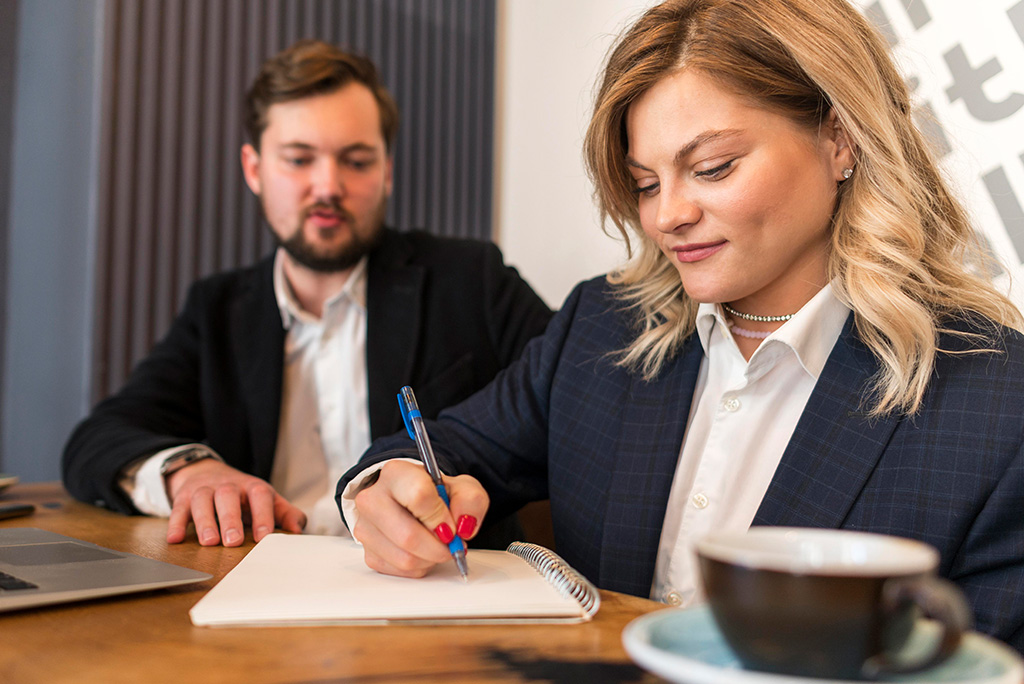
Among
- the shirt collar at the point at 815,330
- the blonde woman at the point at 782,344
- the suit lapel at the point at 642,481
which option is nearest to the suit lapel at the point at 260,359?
the blonde woman at the point at 782,344

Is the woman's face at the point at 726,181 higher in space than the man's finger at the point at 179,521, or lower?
higher

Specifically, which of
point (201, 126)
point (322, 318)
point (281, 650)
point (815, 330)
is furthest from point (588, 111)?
point (201, 126)

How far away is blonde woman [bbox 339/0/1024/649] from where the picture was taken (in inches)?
40.4

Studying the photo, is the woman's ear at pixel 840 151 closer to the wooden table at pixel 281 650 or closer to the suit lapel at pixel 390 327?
the wooden table at pixel 281 650

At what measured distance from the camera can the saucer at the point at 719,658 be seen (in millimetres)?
456

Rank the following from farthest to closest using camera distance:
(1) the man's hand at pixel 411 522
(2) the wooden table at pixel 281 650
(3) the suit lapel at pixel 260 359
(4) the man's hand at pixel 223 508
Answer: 1. (3) the suit lapel at pixel 260 359
2. (4) the man's hand at pixel 223 508
3. (1) the man's hand at pixel 411 522
4. (2) the wooden table at pixel 281 650

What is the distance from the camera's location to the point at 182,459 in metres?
1.47

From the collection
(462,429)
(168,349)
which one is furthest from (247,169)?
(462,429)

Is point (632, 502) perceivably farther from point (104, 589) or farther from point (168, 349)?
point (168, 349)

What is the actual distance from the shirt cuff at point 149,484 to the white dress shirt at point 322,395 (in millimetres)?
527

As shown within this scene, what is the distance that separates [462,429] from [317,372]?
0.83 meters

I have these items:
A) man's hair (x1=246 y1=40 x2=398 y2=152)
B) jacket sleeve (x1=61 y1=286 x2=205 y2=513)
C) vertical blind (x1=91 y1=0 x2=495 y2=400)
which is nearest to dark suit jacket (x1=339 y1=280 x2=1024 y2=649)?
jacket sleeve (x1=61 y1=286 x2=205 y2=513)

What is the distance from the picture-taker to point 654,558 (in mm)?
1190

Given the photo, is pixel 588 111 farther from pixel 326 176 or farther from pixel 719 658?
pixel 719 658
